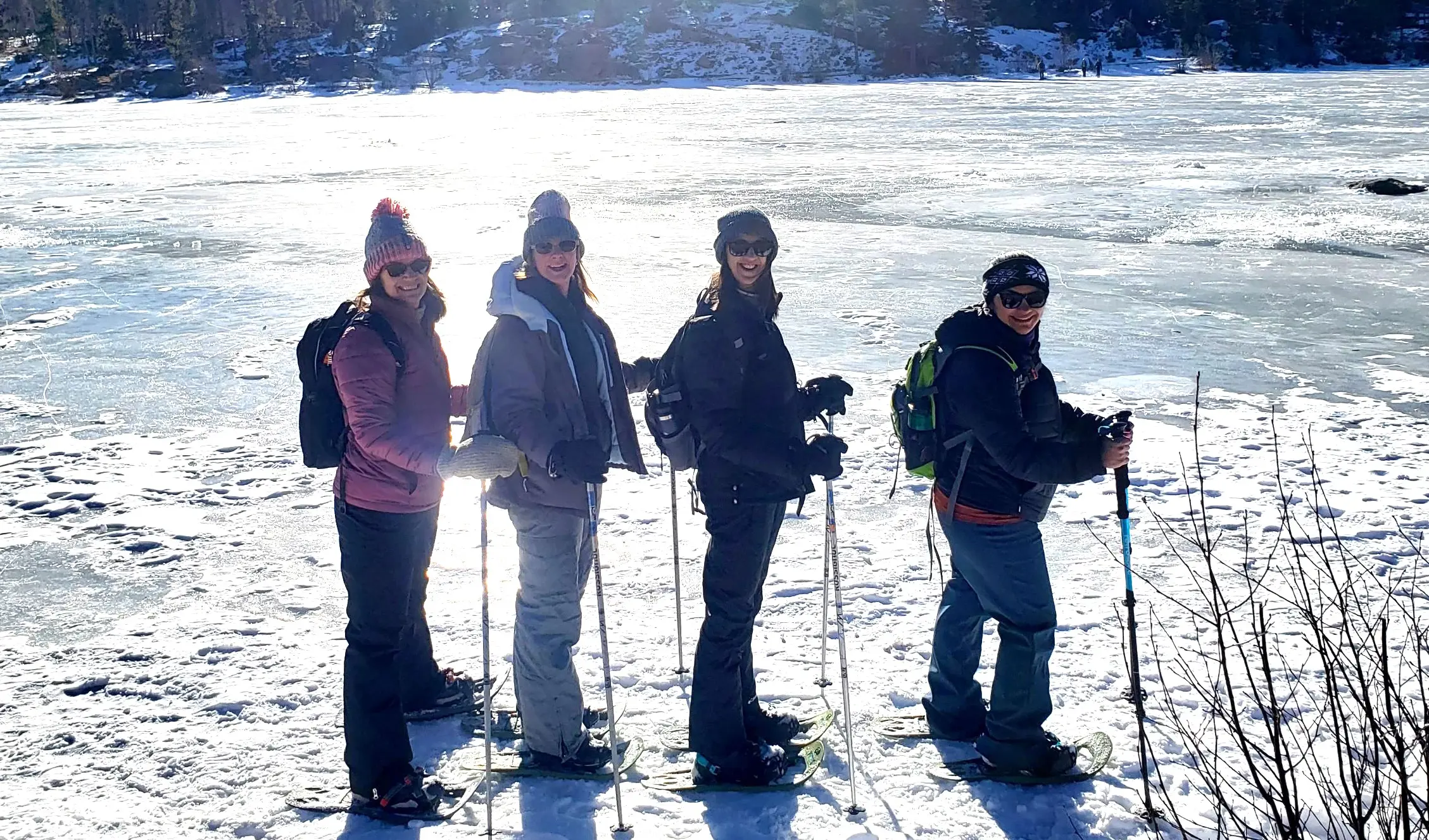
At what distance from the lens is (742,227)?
340 cm

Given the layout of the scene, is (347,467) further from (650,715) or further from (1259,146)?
(1259,146)

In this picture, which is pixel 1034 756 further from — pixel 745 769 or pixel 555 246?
pixel 555 246

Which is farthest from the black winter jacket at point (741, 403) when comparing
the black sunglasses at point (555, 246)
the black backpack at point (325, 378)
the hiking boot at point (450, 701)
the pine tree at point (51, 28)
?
the pine tree at point (51, 28)

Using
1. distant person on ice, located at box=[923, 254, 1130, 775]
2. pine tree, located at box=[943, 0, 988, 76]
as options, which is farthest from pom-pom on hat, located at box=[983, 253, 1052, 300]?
pine tree, located at box=[943, 0, 988, 76]

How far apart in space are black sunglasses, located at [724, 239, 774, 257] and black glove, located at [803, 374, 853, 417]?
46 centimetres

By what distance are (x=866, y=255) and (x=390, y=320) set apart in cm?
1104

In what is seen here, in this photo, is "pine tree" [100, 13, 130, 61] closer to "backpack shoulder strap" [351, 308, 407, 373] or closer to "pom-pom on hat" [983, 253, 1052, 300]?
"backpack shoulder strap" [351, 308, 407, 373]

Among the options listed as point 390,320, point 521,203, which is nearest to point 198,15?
point 521,203

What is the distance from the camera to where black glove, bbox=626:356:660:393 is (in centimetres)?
396

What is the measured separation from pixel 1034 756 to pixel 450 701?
2137 mm

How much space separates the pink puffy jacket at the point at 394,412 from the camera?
10.8 feet

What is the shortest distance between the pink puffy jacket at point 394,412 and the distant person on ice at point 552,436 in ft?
0.63

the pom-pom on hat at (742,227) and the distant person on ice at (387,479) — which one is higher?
the pom-pom on hat at (742,227)

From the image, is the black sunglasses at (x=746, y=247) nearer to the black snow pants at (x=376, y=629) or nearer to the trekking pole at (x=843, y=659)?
the trekking pole at (x=843, y=659)
